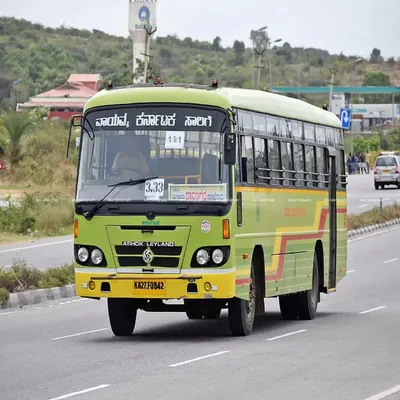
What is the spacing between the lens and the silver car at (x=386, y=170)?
69.8 m

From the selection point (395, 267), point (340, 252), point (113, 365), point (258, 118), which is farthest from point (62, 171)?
point (113, 365)

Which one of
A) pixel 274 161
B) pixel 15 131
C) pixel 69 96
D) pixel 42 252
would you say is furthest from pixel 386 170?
pixel 69 96

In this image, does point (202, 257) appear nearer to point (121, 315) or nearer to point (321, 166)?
point (121, 315)

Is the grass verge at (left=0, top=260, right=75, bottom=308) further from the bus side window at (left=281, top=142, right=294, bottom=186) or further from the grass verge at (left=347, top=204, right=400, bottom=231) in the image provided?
the grass verge at (left=347, top=204, right=400, bottom=231)

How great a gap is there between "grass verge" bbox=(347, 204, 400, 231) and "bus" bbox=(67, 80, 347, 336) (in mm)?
27091

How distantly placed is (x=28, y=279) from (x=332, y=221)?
5471mm

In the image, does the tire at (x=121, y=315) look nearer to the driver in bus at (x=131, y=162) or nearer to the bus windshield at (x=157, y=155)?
the bus windshield at (x=157, y=155)

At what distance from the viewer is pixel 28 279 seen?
22906mm

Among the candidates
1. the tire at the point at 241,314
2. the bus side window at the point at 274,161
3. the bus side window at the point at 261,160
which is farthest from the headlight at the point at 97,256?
the bus side window at the point at 274,161

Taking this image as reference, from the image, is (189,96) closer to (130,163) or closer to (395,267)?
(130,163)

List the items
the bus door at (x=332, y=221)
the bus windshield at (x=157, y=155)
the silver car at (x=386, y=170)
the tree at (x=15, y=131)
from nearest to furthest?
1. the bus windshield at (x=157, y=155)
2. the bus door at (x=332, y=221)
3. the tree at (x=15, y=131)
4. the silver car at (x=386, y=170)

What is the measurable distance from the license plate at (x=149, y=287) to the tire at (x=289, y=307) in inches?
182

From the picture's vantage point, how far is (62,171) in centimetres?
6216

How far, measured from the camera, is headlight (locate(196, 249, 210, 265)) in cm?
1533
